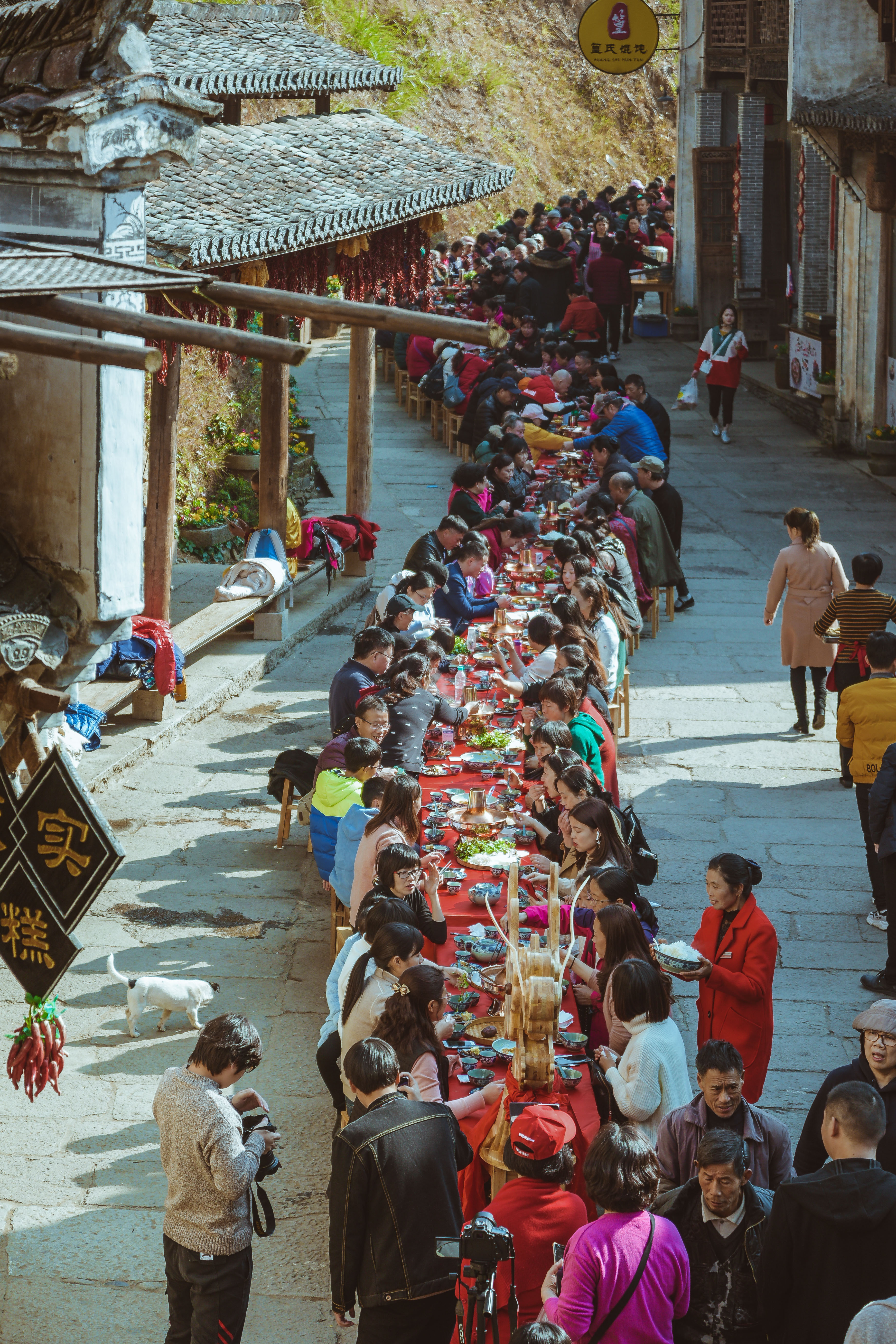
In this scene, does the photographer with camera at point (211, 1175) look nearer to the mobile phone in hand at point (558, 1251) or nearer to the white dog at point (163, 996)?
the mobile phone in hand at point (558, 1251)

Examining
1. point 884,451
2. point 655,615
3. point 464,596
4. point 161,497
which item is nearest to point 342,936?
point 464,596

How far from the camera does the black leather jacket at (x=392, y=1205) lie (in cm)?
470

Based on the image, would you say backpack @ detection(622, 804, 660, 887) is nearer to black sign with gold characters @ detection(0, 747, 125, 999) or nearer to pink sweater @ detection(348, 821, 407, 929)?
pink sweater @ detection(348, 821, 407, 929)

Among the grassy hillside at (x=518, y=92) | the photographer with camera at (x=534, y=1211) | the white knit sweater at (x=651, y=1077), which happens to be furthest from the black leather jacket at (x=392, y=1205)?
the grassy hillside at (x=518, y=92)

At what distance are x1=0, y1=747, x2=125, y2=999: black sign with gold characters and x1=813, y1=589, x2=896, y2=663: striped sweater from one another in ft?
20.7

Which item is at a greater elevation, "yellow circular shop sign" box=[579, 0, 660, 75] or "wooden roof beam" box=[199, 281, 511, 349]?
"yellow circular shop sign" box=[579, 0, 660, 75]

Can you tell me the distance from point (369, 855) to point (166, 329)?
362 centimetres

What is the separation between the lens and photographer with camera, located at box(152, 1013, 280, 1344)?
4.95 metres

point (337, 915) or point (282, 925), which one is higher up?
point (337, 915)

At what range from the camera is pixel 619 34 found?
699 inches

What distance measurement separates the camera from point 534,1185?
4.66 meters

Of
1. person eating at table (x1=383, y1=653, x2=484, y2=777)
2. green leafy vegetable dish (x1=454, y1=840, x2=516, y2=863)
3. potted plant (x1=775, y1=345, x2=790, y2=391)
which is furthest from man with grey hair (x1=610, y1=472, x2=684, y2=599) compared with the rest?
potted plant (x1=775, y1=345, x2=790, y2=391)

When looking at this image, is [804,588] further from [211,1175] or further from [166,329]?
[166,329]

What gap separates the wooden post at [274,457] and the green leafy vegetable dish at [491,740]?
585cm
